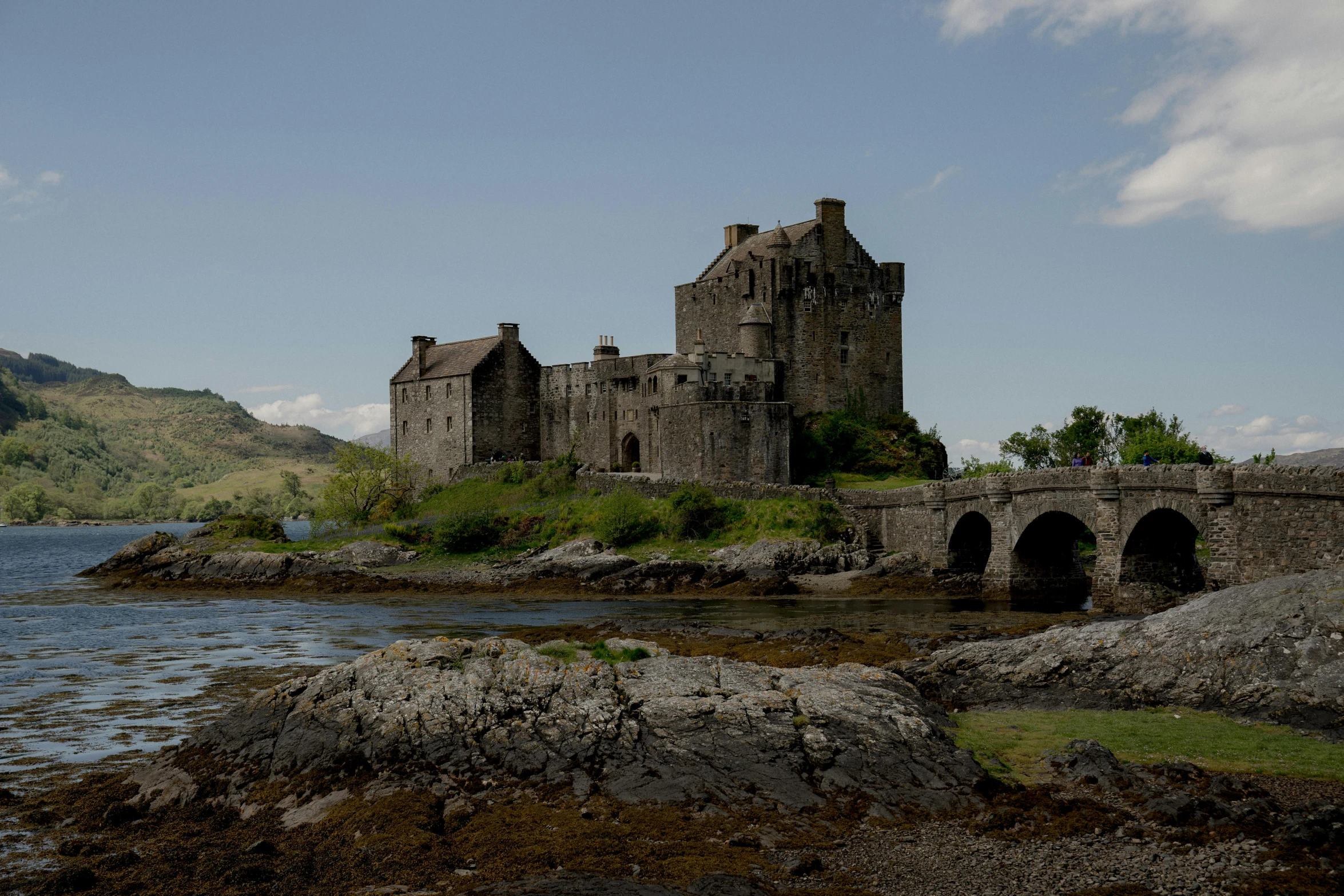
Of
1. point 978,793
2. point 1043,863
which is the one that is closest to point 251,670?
point 978,793

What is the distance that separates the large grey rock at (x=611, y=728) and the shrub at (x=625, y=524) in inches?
1359

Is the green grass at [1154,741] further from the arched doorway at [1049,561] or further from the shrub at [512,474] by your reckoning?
the shrub at [512,474]

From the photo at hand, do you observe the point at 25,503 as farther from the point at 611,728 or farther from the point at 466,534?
the point at 611,728

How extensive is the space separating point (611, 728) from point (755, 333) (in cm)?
4527

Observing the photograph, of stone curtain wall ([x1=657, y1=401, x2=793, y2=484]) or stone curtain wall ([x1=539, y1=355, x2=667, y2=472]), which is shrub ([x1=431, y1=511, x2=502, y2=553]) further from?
stone curtain wall ([x1=657, y1=401, x2=793, y2=484])

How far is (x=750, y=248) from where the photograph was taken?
65438mm

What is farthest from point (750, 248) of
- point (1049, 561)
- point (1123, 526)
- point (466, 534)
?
point (1123, 526)

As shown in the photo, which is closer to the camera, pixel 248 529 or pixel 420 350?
pixel 248 529

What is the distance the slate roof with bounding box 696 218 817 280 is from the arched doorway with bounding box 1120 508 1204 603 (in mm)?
32817

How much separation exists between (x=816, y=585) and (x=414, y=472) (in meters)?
35.5

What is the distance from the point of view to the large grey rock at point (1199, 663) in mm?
18531

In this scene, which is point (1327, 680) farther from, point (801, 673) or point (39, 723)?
point (39, 723)

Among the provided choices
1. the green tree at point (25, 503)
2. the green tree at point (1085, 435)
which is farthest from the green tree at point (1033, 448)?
the green tree at point (25, 503)

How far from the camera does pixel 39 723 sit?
71.1 ft
